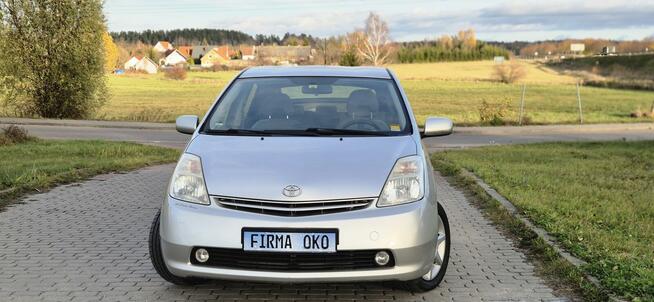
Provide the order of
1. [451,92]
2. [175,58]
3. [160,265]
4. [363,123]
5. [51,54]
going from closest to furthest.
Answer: [160,265] < [363,123] < [51,54] < [451,92] < [175,58]

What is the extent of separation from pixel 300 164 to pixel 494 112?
860 inches

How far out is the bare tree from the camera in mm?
74088

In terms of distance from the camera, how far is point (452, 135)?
790 inches

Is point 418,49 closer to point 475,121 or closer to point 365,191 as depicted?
point 475,121

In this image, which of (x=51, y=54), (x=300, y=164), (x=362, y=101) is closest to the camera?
(x=300, y=164)

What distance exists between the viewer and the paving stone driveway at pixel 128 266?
4.26 m

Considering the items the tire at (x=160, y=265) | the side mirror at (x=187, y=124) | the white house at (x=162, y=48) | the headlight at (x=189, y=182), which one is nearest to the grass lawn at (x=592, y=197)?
the headlight at (x=189, y=182)

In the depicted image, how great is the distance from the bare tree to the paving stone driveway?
67.3 m

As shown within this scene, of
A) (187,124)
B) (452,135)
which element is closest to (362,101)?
(187,124)

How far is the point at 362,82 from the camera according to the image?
5289 mm

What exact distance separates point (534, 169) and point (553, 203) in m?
3.45

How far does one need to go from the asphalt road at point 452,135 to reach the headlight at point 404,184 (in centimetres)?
1255

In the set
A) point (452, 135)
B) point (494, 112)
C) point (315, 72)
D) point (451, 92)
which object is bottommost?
point (451, 92)

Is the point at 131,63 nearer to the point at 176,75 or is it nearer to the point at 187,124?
the point at 176,75
